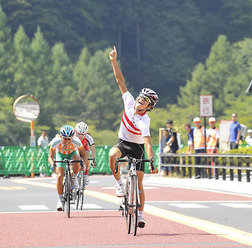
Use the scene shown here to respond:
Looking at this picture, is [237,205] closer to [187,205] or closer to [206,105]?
[187,205]

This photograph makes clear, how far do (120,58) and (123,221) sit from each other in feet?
374

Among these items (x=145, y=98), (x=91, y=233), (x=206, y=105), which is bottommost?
(x=91, y=233)

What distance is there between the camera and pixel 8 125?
9325cm

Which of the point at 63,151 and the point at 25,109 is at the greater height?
the point at 25,109

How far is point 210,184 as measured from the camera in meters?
23.5

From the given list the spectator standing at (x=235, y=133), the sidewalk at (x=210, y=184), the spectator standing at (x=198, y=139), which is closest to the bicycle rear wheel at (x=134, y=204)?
the sidewalk at (x=210, y=184)

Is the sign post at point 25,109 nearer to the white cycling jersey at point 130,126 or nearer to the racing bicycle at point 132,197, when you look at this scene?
the white cycling jersey at point 130,126

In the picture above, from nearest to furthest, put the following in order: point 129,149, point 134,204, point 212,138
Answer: point 134,204, point 129,149, point 212,138

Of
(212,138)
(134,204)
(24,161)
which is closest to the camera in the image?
(134,204)

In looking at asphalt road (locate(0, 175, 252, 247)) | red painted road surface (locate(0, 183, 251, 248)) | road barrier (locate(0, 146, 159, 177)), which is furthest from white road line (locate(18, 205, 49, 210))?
road barrier (locate(0, 146, 159, 177))

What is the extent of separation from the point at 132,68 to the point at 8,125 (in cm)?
3899

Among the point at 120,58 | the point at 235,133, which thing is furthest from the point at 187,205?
the point at 120,58

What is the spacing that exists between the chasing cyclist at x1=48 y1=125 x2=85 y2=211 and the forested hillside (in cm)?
7598

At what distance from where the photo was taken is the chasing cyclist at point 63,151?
1517cm
